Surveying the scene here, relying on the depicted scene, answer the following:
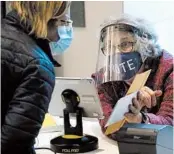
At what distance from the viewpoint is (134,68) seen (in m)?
1.66

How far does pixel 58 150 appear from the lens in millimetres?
1446

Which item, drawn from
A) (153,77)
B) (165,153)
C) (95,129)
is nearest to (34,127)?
(165,153)

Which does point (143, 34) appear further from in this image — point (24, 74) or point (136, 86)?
point (24, 74)

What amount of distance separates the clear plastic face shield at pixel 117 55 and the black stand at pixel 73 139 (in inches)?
8.2

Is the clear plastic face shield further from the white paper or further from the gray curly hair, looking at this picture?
the white paper

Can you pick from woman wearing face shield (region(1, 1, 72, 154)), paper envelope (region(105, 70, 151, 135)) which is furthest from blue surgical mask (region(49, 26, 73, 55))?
paper envelope (region(105, 70, 151, 135))

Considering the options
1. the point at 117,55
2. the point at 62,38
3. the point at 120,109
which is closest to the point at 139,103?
the point at 120,109

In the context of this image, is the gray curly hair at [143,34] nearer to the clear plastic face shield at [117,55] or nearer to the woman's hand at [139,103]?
the clear plastic face shield at [117,55]

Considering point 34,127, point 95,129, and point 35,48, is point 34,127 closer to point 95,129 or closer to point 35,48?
point 35,48

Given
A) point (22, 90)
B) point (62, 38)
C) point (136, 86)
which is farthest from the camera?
point (62, 38)

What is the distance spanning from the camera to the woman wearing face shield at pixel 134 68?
1.58 meters

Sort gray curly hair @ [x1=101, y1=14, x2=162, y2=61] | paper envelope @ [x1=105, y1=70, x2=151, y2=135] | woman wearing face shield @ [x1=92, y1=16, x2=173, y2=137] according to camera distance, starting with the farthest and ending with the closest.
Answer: gray curly hair @ [x1=101, y1=14, x2=162, y2=61], woman wearing face shield @ [x1=92, y1=16, x2=173, y2=137], paper envelope @ [x1=105, y1=70, x2=151, y2=135]

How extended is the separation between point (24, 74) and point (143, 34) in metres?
0.93

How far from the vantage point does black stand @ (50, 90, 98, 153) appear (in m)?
1.44
